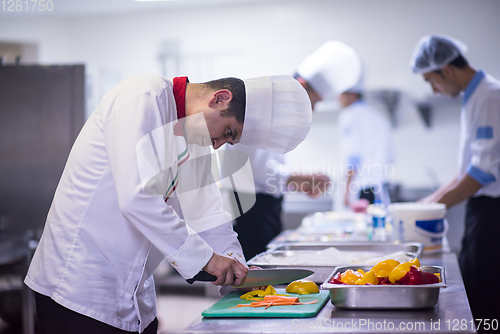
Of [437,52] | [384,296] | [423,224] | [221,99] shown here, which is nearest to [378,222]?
[423,224]

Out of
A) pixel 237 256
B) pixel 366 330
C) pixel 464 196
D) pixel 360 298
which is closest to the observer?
pixel 366 330

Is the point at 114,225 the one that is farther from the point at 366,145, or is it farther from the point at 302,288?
the point at 366,145

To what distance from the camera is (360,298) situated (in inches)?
43.0

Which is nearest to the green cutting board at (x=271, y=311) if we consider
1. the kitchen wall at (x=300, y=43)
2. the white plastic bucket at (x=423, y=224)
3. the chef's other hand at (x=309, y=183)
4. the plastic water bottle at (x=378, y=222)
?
the white plastic bucket at (x=423, y=224)

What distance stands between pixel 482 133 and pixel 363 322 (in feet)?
4.91

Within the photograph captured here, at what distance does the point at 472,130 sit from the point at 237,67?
311 cm

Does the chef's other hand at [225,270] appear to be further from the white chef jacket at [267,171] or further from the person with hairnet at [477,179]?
the person with hairnet at [477,179]

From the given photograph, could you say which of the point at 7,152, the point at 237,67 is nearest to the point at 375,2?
the point at 237,67

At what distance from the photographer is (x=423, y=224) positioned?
75.7 inches

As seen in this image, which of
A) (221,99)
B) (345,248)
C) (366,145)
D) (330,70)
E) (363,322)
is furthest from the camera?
(366,145)

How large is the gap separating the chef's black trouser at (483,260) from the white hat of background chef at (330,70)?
3.13 ft

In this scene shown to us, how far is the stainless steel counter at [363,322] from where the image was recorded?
954mm

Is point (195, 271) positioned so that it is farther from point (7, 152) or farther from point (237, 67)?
point (237, 67)

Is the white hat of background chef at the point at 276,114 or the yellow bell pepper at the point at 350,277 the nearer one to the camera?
the yellow bell pepper at the point at 350,277
